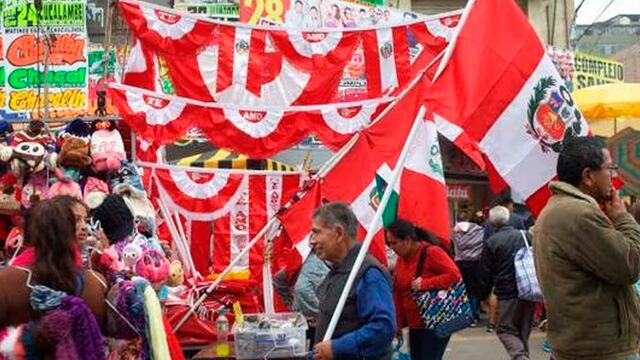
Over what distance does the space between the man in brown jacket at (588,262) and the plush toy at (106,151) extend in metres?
3.66

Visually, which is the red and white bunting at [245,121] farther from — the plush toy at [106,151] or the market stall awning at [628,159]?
the market stall awning at [628,159]

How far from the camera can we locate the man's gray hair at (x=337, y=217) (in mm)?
4809

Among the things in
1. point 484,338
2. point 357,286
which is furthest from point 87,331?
point 484,338

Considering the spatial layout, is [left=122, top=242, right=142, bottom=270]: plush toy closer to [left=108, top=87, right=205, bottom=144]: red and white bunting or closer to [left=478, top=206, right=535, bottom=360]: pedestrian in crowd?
[left=108, top=87, right=205, bottom=144]: red and white bunting

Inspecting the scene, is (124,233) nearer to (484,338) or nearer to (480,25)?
(480,25)

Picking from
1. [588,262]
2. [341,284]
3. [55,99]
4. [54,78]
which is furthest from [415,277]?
[54,78]

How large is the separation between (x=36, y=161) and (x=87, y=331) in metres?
2.97

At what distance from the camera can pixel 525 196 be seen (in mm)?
5840

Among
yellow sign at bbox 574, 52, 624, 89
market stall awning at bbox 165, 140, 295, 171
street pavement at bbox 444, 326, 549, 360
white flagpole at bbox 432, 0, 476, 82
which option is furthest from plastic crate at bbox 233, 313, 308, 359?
yellow sign at bbox 574, 52, 624, 89

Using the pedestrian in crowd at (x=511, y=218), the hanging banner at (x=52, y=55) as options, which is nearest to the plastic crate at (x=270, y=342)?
the pedestrian in crowd at (x=511, y=218)

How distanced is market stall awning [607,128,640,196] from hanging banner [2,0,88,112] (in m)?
9.25

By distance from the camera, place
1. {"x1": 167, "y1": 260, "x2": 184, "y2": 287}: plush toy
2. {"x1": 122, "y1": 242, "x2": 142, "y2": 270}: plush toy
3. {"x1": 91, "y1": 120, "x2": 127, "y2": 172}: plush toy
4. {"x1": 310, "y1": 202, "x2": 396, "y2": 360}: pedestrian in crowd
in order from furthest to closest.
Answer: {"x1": 167, "y1": 260, "x2": 184, "y2": 287}: plush toy < {"x1": 91, "y1": 120, "x2": 127, "y2": 172}: plush toy < {"x1": 122, "y1": 242, "x2": 142, "y2": 270}: plush toy < {"x1": 310, "y1": 202, "x2": 396, "y2": 360}: pedestrian in crowd

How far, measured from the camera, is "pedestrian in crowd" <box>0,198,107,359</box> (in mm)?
3840

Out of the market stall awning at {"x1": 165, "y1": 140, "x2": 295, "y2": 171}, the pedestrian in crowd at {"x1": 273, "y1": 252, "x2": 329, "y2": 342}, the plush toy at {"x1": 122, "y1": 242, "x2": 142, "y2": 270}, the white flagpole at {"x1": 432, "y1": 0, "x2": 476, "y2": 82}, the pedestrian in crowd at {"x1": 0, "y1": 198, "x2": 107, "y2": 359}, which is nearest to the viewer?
the pedestrian in crowd at {"x1": 0, "y1": 198, "x2": 107, "y2": 359}
